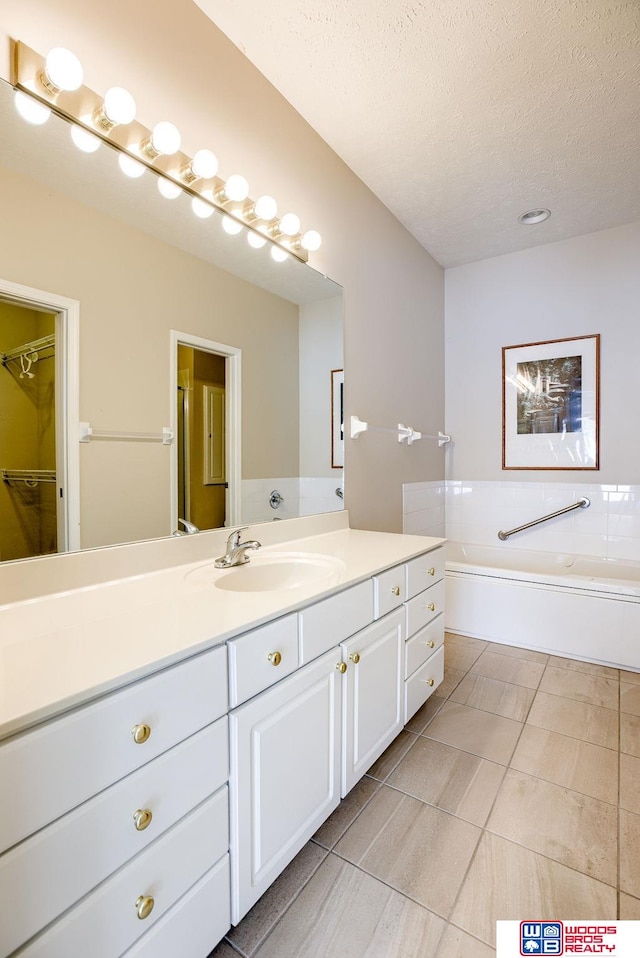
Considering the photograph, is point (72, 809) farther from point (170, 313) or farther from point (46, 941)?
point (170, 313)

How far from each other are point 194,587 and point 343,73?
1.93 metres

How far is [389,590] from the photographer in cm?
149

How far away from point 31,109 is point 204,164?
0.46 meters

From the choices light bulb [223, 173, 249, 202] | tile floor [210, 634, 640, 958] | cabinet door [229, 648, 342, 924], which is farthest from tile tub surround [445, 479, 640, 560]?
light bulb [223, 173, 249, 202]

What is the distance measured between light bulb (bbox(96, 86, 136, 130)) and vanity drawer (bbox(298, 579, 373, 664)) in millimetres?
1329

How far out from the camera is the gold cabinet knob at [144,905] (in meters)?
0.75

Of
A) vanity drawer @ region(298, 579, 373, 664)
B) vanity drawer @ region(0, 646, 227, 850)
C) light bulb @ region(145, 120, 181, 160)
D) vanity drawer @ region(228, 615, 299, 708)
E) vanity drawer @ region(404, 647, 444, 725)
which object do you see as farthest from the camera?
vanity drawer @ region(404, 647, 444, 725)

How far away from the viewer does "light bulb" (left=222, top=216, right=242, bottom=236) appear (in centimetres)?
150

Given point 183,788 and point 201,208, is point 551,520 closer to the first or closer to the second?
point 201,208

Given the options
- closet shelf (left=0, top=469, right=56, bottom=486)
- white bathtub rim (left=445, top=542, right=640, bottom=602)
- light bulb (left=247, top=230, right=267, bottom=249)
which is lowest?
white bathtub rim (left=445, top=542, right=640, bottom=602)

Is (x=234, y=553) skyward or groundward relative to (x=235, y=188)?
groundward

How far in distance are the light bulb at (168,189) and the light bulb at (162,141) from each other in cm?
6

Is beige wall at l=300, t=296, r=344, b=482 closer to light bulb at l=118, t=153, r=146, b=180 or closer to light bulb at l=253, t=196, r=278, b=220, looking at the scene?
light bulb at l=253, t=196, r=278, b=220

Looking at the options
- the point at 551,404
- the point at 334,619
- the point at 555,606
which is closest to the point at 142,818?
the point at 334,619
